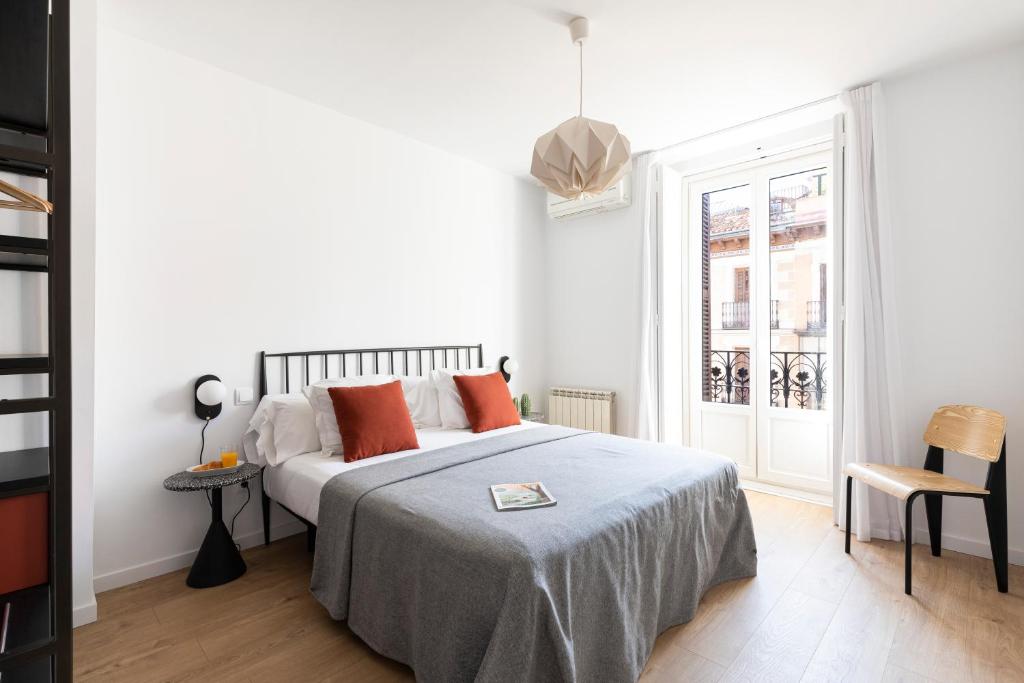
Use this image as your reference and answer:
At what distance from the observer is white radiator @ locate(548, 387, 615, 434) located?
423cm

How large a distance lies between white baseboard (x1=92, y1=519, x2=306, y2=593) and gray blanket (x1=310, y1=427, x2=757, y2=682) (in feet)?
3.21

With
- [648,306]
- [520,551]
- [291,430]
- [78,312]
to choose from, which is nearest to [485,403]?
[291,430]

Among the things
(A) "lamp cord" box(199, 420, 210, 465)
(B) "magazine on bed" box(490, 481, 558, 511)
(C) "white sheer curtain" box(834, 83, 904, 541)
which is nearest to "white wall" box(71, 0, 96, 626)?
(A) "lamp cord" box(199, 420, 210, 465)

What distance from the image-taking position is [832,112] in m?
3.22

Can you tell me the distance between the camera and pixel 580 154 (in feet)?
6.82

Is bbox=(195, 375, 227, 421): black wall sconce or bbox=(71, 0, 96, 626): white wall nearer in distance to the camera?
bbox=(71, 0, 96, 626): white wall

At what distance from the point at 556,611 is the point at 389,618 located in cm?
70

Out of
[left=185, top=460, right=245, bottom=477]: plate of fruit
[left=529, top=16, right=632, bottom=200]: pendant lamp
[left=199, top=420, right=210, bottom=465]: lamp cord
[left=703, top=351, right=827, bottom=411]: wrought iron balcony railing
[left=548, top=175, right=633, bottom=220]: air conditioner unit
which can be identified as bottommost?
[left=185, top=460, right=245, bottom=477]: plate of fruit

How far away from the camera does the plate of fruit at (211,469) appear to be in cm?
239

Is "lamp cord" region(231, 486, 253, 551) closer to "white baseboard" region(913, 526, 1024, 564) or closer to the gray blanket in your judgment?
the gray blanket

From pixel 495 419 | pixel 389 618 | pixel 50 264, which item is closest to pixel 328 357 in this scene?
pixel 495 419

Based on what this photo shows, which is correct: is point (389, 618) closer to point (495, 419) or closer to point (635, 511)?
point (635, 511)

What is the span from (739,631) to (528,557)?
1.18 meters

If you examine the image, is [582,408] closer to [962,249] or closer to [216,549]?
[962,249]
